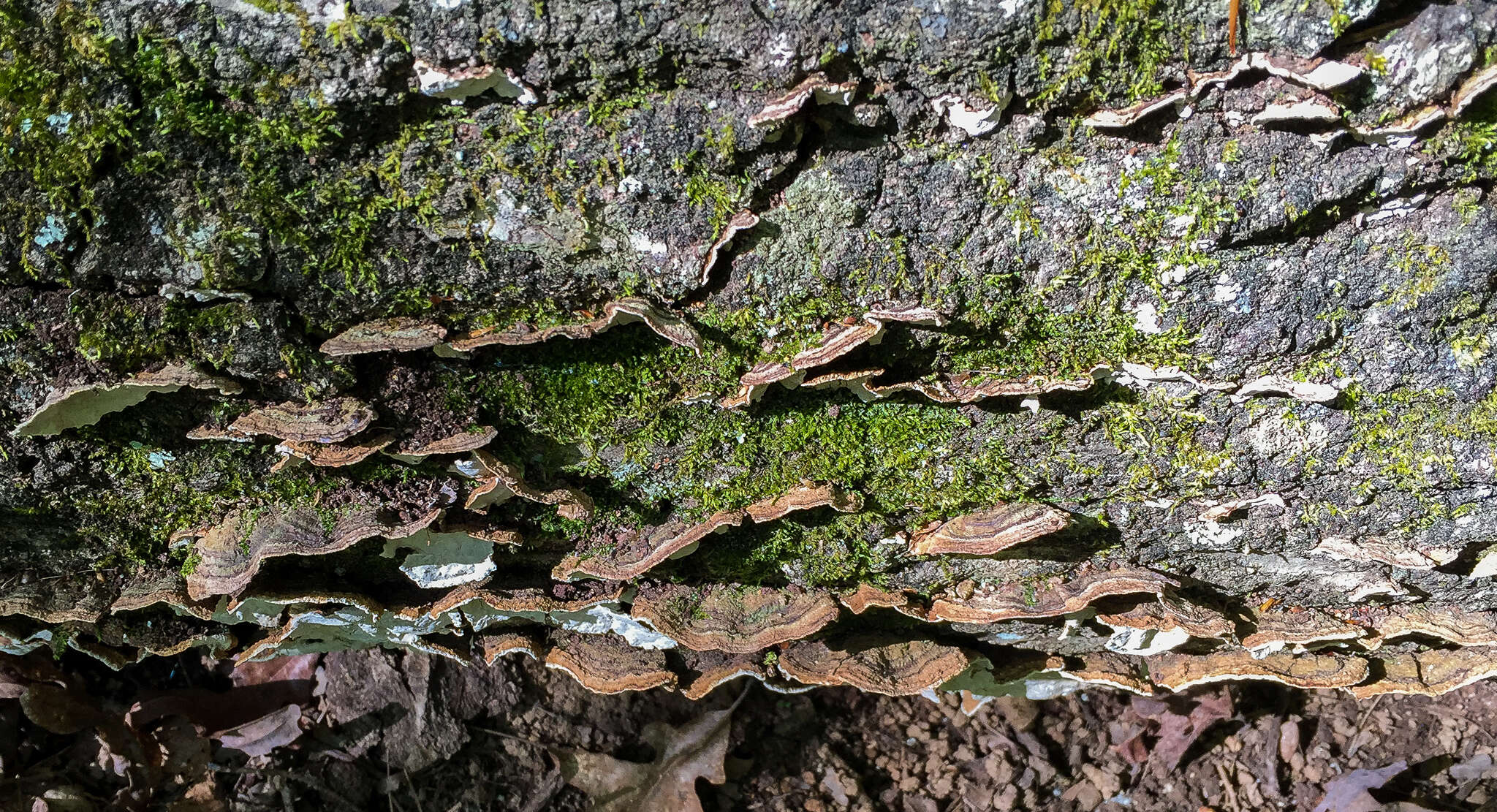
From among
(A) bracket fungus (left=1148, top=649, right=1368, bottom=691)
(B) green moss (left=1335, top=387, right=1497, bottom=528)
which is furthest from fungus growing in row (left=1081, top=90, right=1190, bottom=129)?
(A) bracket fungus (left=1148, top=649, right=1368, bottom=691)

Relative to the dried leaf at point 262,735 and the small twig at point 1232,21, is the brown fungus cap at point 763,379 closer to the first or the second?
the small twig at point 1232,21

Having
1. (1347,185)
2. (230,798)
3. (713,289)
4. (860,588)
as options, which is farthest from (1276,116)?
(230,798)

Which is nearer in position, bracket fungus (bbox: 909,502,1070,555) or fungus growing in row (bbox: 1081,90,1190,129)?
fungus growing in row (bbox: 1081,90,1190,129)

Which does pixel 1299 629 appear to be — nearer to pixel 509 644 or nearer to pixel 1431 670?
pixel 1431 670

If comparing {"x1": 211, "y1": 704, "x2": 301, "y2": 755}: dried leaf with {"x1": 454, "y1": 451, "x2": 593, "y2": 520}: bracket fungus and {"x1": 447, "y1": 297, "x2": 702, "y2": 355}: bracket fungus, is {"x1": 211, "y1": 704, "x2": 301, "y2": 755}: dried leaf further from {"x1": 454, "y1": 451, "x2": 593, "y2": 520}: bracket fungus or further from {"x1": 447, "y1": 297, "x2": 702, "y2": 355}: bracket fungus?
{"x1": 447, "y1": 297, "x2": 702, "y2": 355}: bracket fungus

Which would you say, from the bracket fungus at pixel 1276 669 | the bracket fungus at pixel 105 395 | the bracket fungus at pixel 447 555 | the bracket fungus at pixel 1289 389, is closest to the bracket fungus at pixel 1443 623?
the bracket fungus at pixel 1276 669
